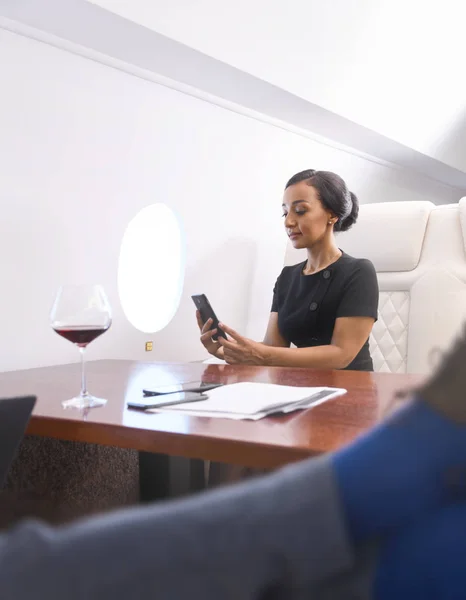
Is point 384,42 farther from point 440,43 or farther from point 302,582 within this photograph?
point 302,582

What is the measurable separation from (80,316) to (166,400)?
221mm

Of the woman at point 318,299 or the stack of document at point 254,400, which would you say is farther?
the woman at point 318,299

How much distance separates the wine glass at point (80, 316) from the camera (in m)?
1.14

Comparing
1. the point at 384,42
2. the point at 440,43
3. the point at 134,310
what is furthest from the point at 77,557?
the point at 440,43

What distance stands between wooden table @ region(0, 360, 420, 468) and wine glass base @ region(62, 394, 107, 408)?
0.07 ft

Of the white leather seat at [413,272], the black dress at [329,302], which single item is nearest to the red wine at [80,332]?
the black dress at [329,302]

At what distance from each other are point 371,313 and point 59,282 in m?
1.11

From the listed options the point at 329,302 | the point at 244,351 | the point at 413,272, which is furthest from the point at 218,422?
the point at 413,272

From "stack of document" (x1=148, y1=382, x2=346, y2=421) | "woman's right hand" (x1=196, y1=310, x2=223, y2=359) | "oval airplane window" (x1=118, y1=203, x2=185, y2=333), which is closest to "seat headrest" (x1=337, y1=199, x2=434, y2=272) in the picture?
"oval airplane window" (x1=118, y1=203, x2=185, y2=333)

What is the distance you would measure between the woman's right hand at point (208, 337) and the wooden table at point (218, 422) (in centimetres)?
39

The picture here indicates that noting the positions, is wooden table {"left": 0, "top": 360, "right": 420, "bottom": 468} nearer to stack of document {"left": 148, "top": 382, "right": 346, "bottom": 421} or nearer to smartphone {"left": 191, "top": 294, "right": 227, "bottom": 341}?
stack of document {"left": 148, "top": 382, "right": 346, "bottom": 421}

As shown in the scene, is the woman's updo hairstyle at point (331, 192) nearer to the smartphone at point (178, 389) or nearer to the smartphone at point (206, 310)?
the smartphone at point (206, 310)

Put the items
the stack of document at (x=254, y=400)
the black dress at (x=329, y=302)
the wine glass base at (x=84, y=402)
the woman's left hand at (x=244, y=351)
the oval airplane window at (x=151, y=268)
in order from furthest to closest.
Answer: the oval airplane window at (x=151, y=268) → the black dress at (x=329, y=302) → the woman's left hand at (x=244, y=351) → the wine glass base at (x=84, y=402) → the stack of document at (x=254, y=400)

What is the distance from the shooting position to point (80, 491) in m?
1.48
